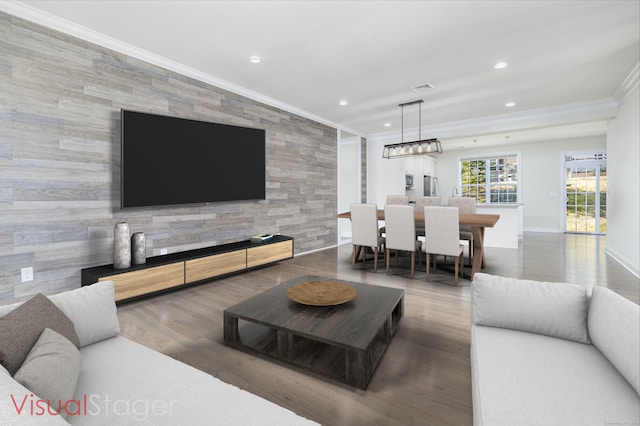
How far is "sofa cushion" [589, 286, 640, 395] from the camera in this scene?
1116 millimetres

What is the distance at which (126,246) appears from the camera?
120 inches

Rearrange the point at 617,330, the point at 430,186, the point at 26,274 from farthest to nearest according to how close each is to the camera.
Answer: the point at 430,186
the point at 26,274
the point at 617,330

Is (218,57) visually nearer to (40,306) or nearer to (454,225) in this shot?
(40,306)

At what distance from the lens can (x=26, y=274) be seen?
268 cm

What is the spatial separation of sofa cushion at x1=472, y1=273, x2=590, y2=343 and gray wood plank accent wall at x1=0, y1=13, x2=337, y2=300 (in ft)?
11.0

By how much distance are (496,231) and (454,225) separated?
3.11 m

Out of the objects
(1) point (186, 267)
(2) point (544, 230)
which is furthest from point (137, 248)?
(2) point (544, 230)

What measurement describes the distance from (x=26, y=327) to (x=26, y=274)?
6.95ft

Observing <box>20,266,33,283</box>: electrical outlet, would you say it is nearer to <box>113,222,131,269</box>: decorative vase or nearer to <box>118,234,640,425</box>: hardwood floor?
<box>113,222,131,269</box>: decorative vase

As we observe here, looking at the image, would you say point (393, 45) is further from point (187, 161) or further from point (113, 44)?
point (113, 44)

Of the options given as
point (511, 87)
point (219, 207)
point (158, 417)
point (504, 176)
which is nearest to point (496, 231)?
point (511, 87)

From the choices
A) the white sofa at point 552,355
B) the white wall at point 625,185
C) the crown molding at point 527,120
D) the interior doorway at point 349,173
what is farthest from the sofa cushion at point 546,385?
the interior doorway at point 349,173

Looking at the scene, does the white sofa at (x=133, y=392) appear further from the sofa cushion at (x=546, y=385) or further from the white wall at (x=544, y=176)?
the white wall at (x=544, y=176)

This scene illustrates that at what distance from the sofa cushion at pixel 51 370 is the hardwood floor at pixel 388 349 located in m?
0.89
